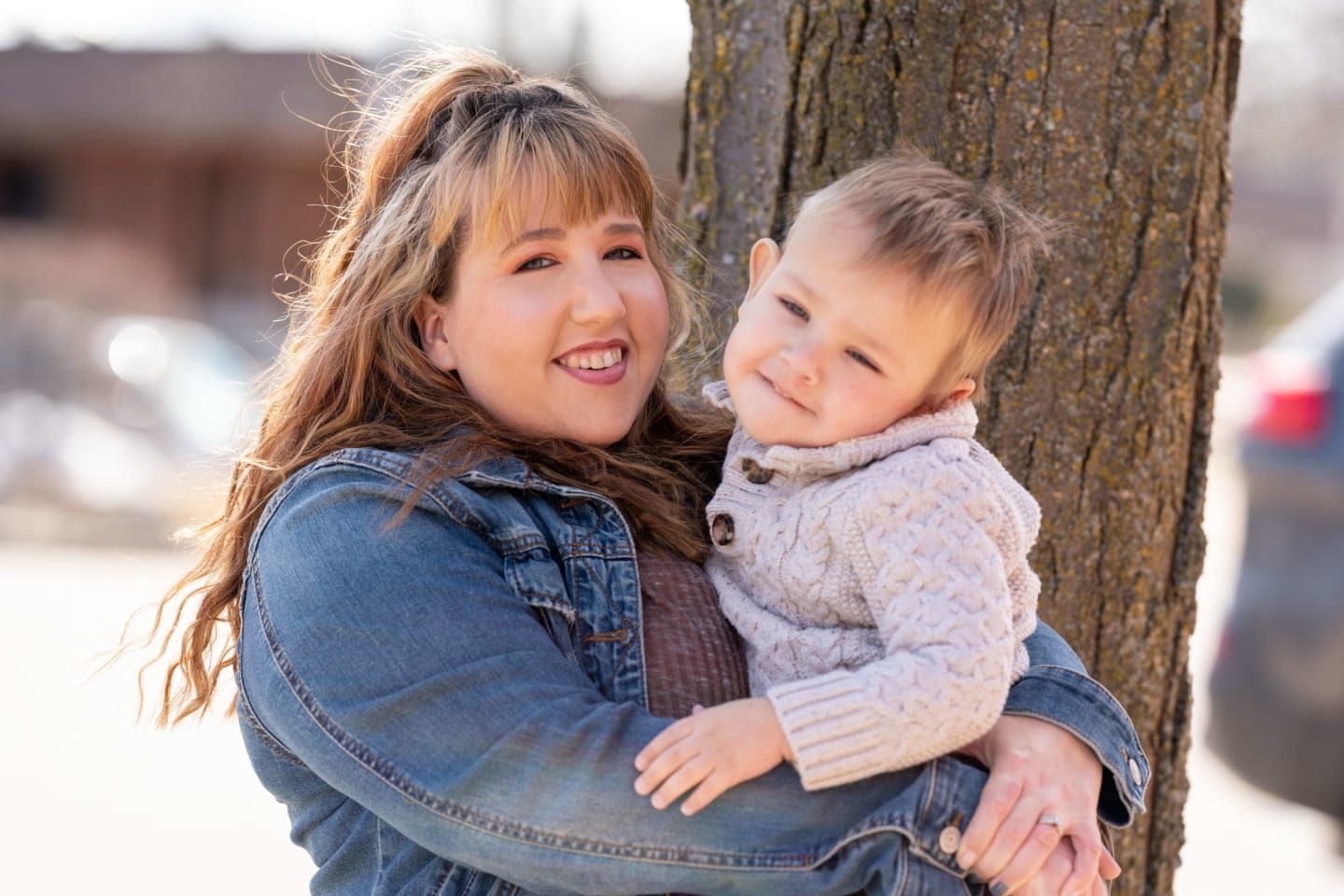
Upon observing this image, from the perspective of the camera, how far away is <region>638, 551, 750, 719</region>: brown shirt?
1.84 metres

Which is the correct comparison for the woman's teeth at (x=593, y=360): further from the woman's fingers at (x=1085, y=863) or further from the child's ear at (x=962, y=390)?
the woman's fingers at (x=1085, y=863)

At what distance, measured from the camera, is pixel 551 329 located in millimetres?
2068

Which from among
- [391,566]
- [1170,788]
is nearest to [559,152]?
[391,566]

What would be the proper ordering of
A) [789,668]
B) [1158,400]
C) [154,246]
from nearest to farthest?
[789,668], [1158,400], [154,246]

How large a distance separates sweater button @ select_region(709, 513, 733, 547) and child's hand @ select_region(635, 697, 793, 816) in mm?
372

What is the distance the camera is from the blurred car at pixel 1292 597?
4176 millimetres

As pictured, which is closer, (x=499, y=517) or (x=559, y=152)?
(x=499, y=517)

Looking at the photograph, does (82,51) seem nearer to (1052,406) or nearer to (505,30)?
(505,30)

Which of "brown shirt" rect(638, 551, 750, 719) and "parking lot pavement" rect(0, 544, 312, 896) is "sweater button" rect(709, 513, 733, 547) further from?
"parking lot pavement" rect(0, 544, 312, 896)

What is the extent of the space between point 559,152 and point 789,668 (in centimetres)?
80

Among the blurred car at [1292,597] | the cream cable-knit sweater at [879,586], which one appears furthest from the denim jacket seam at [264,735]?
the blurred car at [1292,597]

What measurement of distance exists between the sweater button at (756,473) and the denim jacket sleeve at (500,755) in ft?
1.38

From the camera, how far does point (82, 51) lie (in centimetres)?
1747

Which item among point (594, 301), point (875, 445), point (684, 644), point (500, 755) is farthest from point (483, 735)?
point (594, 301)
